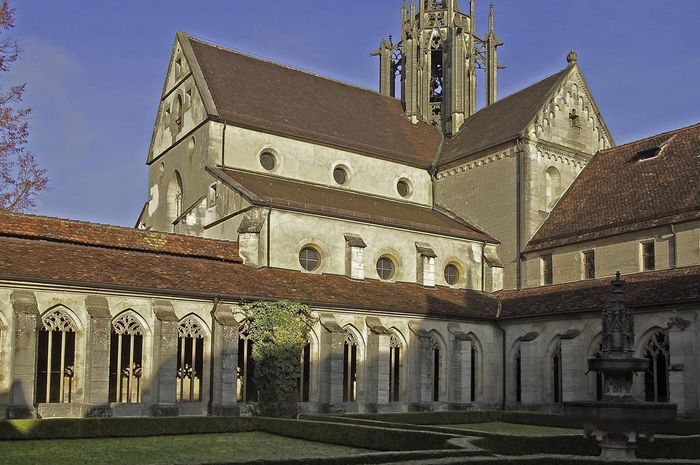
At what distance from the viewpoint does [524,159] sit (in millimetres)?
40156

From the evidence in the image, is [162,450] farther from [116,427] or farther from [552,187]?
[552,187]

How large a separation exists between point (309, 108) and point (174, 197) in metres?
8.18

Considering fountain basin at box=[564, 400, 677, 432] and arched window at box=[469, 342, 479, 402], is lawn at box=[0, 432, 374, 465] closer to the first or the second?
fountain basin at box=[564, 400, 677, 432]

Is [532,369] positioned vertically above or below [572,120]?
below

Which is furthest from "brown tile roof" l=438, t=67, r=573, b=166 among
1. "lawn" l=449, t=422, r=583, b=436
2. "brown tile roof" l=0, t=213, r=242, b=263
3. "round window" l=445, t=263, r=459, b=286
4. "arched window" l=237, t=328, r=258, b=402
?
"arched window" l=237, t=328, r=258, b=402

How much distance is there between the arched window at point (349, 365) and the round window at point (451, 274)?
26.5ft

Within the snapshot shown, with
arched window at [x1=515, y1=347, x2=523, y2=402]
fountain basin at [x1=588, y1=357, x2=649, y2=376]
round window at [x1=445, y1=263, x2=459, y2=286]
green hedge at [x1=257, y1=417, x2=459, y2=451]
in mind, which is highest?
round window at [x1=445, y1=263, x2=459, y2=286]

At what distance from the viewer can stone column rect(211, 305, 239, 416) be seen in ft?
96.4

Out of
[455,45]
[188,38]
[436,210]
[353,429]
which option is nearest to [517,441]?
[353,429]

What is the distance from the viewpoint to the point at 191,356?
3075 centimetres

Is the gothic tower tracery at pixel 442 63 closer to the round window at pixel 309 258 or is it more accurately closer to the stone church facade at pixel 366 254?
the stone church facade at pixel 366 254

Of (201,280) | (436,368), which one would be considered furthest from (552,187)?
(201,280)

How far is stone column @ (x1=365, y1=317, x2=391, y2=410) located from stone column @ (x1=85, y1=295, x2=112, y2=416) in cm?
1055

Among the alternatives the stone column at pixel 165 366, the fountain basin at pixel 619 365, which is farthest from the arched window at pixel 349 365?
the fountain basin at pixel 619 365
